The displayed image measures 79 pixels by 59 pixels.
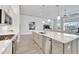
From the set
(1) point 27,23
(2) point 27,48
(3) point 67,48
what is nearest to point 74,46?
(3) point 67,48

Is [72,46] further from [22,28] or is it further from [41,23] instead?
[41,23]

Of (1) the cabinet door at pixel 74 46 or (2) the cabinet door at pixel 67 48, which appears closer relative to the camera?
(2) the cabinet door at pixel 67 48

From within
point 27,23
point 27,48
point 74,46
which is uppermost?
point 27,23

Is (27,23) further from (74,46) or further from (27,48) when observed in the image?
(74,46)

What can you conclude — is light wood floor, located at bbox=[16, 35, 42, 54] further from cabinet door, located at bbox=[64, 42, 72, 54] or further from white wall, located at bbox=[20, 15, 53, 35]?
white wall, located at bbox=[20, 15, 53, 35]

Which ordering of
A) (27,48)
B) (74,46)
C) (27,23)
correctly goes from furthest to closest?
(27,23)
(27,48)
(74,46)

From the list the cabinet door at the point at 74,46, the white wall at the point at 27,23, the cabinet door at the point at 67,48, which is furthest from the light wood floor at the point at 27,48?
the white wall at the point at 27,23

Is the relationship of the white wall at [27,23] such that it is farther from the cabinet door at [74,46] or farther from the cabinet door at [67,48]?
the cabinet door at [67,48]

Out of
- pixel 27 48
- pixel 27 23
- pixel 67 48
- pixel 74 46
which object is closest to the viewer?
pixel 67 48

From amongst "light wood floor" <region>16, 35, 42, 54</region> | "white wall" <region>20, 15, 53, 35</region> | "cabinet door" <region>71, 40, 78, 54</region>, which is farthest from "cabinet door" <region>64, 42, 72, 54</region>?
"white wall" <region>20, 15, 53, 35</region>

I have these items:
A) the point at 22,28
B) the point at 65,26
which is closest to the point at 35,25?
the point at 22,28

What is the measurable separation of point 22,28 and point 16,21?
6.37 metres

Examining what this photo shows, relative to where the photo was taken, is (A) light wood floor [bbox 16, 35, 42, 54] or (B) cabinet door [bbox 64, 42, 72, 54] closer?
(B) cabinet door [bbox 64, 42, 72, 54]

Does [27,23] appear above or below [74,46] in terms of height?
above
